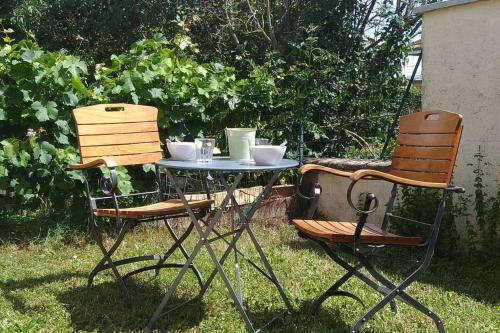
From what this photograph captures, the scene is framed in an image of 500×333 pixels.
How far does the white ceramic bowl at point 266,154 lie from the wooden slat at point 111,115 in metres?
1.09

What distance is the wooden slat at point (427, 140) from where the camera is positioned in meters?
2.93

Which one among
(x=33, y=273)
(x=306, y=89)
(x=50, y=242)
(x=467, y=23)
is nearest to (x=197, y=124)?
(x=306, y=89)

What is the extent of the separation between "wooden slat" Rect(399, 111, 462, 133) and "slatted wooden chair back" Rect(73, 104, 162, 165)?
5.19 feet

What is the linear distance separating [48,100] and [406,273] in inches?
118

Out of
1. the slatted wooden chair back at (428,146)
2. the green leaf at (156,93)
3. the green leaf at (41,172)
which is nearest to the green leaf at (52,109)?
the green leaf at (41,172)

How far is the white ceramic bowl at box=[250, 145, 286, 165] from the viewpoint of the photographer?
2.90 meters

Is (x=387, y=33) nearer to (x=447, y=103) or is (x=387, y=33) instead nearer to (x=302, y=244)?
(x=447, y=103)

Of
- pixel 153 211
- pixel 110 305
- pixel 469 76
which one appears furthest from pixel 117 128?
pixel 469 76

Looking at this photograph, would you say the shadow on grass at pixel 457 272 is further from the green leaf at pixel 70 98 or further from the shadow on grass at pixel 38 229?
the green leaf at pixel 70 98

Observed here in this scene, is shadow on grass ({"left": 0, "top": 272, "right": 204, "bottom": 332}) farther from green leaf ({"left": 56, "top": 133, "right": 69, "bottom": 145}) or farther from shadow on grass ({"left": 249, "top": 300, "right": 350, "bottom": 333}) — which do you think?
green leaf ({"left": 56, "top": 133, "right": 69, "bottom": 145})

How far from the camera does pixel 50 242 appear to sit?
4.63m

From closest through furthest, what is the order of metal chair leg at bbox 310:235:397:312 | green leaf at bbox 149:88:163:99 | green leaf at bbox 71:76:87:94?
metal chair leg at bbox 310:235:397:312, green leaf at bbox 71:76:87:94, green leaf at bbox 149:88:163:99

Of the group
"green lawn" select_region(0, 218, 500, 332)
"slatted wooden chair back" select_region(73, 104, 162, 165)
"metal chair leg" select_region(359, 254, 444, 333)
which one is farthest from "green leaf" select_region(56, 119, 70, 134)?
"metal chair leg" select_region(359, 254, 444, 333)

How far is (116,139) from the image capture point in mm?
3570
